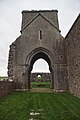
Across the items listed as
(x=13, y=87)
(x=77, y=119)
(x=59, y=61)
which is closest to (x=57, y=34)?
(x=59, y=61)

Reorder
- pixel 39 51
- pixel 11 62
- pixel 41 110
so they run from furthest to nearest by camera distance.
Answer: pixel 39 51 → pixel 11 62 → pixel 41 110

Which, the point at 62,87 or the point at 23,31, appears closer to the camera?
the point at 62,87

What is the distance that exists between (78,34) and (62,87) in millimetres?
7454

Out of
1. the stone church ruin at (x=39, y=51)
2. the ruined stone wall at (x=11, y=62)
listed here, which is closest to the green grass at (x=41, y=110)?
the stone church ruin at (x=39, y=51)

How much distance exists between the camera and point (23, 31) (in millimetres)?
20031

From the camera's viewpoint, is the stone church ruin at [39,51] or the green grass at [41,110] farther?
the stone church ruin at [39,51]

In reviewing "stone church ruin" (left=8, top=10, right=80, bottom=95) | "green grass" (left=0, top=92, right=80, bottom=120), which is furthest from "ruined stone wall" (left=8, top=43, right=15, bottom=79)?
"green grass" (left=0, top=92, right=80, bottom=120)

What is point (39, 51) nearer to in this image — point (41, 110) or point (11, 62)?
point (11, 62)

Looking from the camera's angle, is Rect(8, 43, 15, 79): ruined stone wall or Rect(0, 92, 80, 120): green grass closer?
Rect(0, 92, 80, 120): green grass

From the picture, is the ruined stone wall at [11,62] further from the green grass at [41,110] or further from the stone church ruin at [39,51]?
the green grass at [41,110]

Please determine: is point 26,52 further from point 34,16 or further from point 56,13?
→ point 56,13

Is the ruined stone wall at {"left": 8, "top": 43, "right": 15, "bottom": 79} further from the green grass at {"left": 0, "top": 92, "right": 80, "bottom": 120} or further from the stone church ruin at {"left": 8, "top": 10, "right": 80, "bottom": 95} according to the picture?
the green grass at {"left": 0, "top": 92, "right": 80, "bottom": 120}

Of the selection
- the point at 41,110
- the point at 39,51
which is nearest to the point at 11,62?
the point at 39,51

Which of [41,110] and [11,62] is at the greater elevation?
[11,62]
